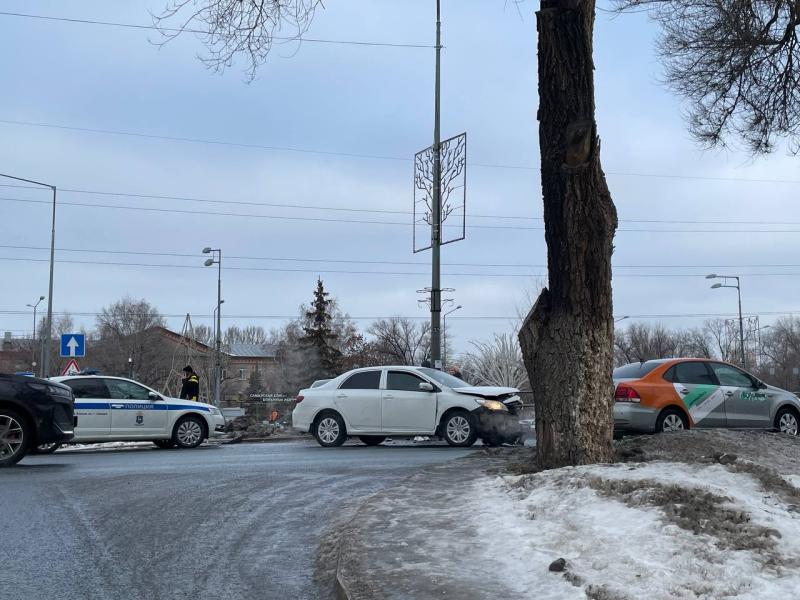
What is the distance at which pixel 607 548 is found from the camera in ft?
15.3

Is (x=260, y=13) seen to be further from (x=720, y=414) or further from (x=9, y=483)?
(x=720, y=414)

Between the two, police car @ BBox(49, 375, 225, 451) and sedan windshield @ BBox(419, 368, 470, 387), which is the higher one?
sedan windshield @ BBox(419, 368, 470, 387)

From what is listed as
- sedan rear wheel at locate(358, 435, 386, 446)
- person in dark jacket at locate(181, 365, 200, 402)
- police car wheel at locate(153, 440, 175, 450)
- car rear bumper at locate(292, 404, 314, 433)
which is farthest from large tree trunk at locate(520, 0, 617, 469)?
person in dark jacket at locate(181, 365, 200, 402)

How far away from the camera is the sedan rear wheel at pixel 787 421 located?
46.5 feet

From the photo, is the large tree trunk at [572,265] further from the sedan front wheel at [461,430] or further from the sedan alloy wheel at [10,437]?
the sedan alloy wheel at [10,437]

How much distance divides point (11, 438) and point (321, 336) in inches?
2374

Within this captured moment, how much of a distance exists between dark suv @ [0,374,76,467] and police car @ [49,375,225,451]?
462 cm

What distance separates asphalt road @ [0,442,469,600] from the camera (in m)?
5.25

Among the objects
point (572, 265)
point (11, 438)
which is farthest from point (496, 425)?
point (11, 438)

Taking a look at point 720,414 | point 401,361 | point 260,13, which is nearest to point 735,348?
point 401,361

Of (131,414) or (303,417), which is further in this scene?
(131,414)

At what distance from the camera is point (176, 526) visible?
6945 millimetres

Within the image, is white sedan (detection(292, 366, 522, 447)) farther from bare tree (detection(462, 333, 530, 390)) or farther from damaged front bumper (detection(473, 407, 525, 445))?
bare tree (detection(462, 333, 530, 390))

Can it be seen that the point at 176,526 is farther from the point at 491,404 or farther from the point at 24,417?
the point at 491,404
